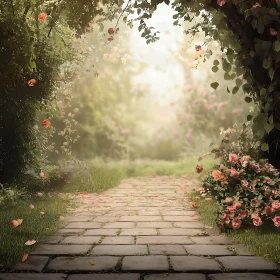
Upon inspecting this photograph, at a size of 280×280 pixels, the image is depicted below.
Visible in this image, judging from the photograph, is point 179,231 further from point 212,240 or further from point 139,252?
point 139,252

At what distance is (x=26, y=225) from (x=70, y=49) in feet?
9.68

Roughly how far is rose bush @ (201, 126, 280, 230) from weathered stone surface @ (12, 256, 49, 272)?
176 centimetres

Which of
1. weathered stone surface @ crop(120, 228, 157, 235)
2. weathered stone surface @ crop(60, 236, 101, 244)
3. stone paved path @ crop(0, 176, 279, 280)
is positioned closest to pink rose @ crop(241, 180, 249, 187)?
stone paved path @ crop(0, 176, 279, 280)

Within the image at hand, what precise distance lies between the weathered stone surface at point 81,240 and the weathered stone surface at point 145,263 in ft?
2.05

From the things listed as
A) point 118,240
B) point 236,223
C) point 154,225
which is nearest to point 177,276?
point 118,240

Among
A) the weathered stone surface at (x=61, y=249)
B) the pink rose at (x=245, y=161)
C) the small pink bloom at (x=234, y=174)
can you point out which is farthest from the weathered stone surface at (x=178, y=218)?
the weathered stone surface at (x=61, y=249)

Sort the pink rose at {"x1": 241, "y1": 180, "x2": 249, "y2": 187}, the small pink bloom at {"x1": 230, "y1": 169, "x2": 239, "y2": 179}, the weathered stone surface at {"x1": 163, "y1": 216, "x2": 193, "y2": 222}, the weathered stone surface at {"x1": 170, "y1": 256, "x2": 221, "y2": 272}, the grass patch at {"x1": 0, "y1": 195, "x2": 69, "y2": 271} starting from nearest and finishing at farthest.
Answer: the weathered stone surface at {"x1": 170, "y1": 256, "x2": 221, "y2": 272}, the grass patch at {"x1": 0, "y1": 195, "x2": 69, "y2": 271}, the pink rose at {"x1": 241, "y1": 180, "x2": 249, "y2": 187}, the small pink bloom at {"x1": 230, "y1": 169, "x2": 239, "y2": 179}, the weathered stone surface at {"x1": 163, "y1": 216, "x2": 193, "y2": 222}

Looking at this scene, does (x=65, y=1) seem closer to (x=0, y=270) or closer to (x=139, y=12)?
(x=139, y=12)

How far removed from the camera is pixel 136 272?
7.98ft

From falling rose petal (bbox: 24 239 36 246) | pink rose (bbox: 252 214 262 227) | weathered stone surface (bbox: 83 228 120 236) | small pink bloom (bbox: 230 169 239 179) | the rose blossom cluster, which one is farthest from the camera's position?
small pink bloom (bbox: 230 169 239 179)

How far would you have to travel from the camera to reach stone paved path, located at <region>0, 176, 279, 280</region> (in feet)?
7.88

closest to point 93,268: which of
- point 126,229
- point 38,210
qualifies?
point 126,229

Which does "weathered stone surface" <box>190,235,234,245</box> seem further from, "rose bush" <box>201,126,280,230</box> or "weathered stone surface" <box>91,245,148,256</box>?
"weathered stone surface" <box>91,245,148,256</box>

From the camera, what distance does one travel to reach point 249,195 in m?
3.77
